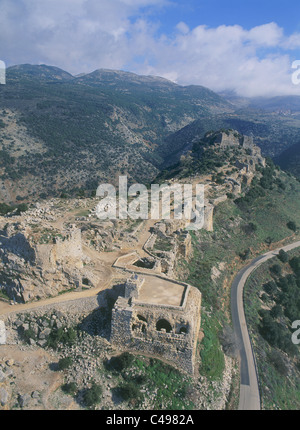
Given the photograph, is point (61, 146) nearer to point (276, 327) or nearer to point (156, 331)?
point (276, 327)

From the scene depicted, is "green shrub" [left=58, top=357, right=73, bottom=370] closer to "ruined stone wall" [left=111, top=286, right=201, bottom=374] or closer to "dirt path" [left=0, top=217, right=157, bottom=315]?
"ruined stone wall" [left=111, top=286, right=201, bottom=374]

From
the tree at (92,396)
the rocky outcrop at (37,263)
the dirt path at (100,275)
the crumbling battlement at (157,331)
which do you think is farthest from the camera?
the rocky outcrop at (37,263)

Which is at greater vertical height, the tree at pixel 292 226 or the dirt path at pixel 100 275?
the tree at pixel 292 226

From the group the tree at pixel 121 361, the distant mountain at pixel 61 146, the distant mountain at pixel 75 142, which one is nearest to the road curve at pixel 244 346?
the tree at pixel 121 361

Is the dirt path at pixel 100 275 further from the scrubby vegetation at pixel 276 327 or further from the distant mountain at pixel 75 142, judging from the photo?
the distant mountain at pixel 75 142

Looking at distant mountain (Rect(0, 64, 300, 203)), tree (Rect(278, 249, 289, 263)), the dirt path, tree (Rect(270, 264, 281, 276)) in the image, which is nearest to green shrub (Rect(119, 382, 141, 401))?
the dirt path
